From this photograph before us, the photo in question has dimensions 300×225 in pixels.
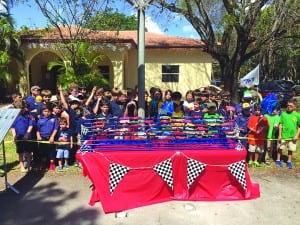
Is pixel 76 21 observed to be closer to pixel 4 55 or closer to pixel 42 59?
pixel 4 55

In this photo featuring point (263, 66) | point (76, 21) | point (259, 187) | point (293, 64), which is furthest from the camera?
point (293, 64)

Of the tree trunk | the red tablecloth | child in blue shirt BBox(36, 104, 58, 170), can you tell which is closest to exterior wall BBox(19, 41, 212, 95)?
the tree trunk

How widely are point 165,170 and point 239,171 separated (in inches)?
45.3

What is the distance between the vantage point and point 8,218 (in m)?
4.89

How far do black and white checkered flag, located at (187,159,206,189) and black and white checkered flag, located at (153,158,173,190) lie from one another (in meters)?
0.28

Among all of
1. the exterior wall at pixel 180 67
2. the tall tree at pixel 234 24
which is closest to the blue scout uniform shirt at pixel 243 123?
the tall tree at pixel 234 24

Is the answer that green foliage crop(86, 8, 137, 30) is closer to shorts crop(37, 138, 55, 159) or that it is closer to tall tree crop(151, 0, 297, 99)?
tall tree crop(151, 0, 297, 99)

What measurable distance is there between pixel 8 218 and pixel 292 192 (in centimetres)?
443

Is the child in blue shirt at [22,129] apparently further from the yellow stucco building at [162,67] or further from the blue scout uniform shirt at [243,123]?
the yellow stucco building at [162,67]

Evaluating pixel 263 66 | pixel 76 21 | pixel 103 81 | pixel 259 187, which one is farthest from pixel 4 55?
pixel 263 66

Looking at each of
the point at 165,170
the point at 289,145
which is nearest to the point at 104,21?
the point at 289,145

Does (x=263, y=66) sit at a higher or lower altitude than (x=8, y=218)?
higher

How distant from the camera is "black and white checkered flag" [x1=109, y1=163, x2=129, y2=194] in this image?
516 centimetres

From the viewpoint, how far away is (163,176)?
532 cm
